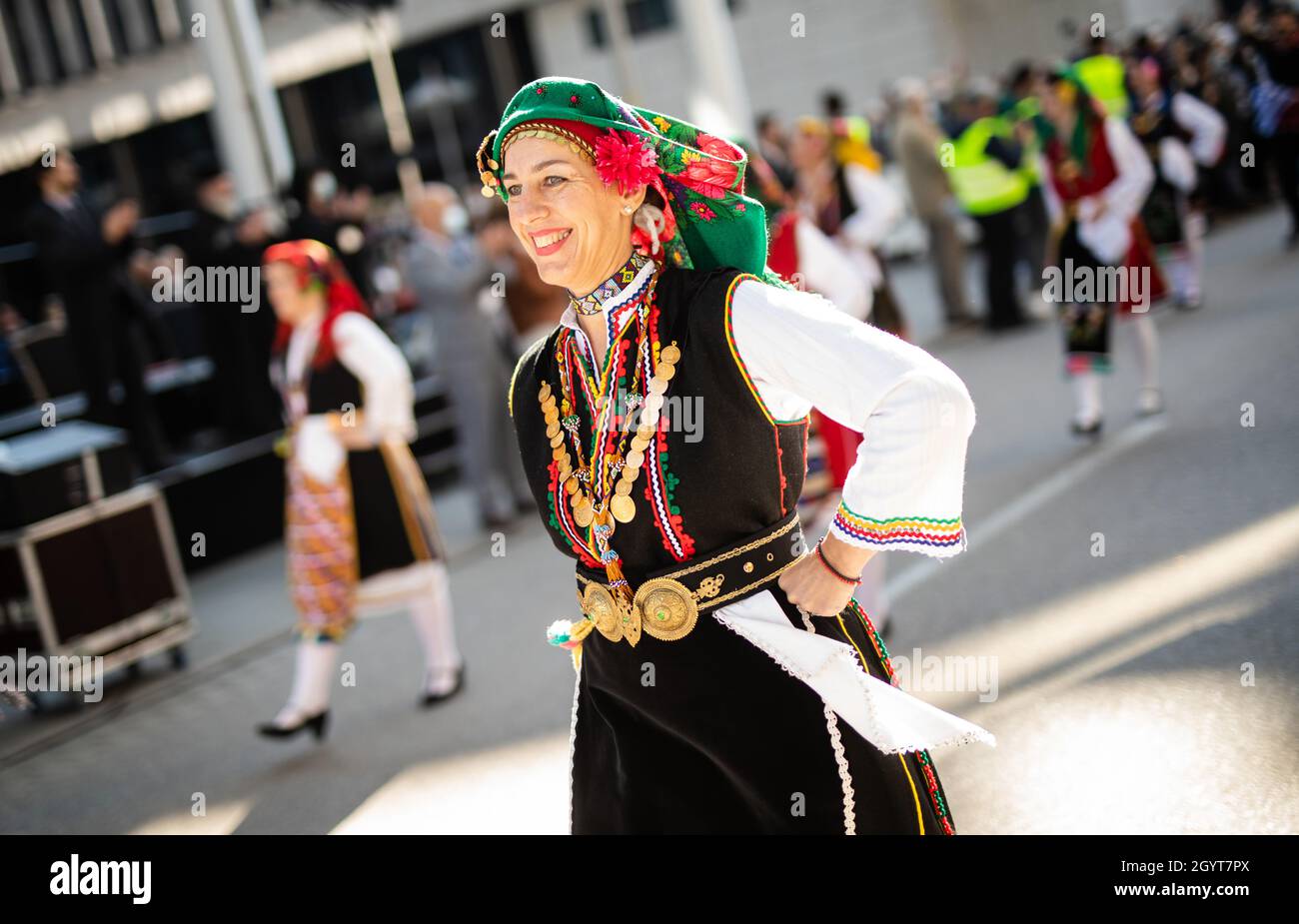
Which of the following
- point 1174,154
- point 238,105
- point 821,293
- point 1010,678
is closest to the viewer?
point 1010,678

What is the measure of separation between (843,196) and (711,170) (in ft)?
19.4

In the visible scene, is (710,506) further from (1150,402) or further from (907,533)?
(1150,402)

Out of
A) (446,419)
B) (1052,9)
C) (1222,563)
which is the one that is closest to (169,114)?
(1052,9)

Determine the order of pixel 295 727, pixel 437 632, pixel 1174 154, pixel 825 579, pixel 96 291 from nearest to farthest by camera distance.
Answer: pixel 825 579
pixel 295 727
pixel 437 632
pixel 96 291
pixel 1174 154

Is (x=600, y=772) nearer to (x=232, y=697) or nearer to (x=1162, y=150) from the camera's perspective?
(x=232, y=697)

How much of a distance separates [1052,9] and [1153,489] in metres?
22.6

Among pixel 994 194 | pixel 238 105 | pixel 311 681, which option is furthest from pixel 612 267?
pixel 994 194

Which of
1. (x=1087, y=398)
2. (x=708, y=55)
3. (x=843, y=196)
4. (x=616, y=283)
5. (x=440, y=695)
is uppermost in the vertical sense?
(x=708, y=55)

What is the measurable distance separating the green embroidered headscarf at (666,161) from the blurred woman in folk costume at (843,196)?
437cm

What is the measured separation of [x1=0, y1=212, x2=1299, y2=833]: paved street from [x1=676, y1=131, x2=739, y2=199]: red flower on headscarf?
2114mm

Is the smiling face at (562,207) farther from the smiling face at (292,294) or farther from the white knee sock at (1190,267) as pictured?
the white knee sock at (1190,267)

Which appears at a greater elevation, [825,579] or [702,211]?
[702,211]

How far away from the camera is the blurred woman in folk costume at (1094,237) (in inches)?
313

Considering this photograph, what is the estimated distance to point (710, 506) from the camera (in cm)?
249
